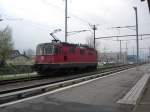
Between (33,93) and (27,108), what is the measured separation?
3.77 meters

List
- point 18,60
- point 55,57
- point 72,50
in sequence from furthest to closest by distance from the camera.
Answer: point 18,60 → point 72,50 → point 55,57

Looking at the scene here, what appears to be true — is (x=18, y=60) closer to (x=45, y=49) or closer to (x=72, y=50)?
(x=72, y=50)

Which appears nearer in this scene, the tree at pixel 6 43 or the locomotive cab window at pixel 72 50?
the locomotive cab window at pixel 72 50

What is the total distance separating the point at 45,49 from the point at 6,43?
47.0m

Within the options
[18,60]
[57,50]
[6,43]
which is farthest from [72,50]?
[18,60]

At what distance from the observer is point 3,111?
10359 mm

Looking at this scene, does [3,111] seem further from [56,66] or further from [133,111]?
[56,66]

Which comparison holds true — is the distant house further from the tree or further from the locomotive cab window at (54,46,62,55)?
the locomotive cab window at (54,46,62,55)

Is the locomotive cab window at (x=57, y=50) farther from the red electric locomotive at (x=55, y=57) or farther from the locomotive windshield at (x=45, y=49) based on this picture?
the locomotive windshield at (x=45, y=49)

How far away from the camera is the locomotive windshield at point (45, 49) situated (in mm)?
30766

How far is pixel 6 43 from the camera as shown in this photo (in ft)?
250

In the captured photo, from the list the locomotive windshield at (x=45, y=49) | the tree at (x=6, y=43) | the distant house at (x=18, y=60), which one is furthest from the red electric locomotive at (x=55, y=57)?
the tree at (x=6, y=43)

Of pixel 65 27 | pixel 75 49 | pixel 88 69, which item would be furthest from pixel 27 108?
pixel 65 27

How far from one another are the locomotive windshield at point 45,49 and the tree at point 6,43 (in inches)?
1577
